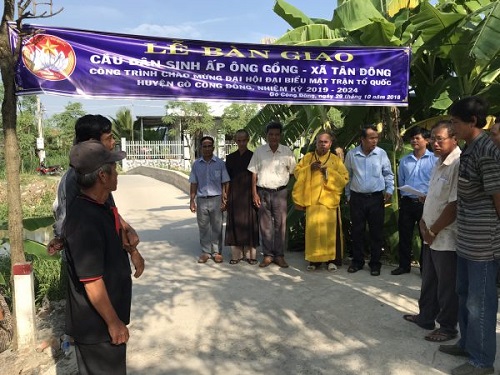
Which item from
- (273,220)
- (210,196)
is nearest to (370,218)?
(273,220)

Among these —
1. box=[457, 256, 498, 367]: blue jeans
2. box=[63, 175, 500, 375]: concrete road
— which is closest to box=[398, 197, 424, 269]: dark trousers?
box=[63, 175, 500, 375]: concrete road

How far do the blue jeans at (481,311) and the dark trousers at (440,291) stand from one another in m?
0.33

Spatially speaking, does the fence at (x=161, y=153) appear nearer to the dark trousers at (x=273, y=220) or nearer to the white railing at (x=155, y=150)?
the white railing at (x=155, y=150)

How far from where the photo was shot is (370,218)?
5.05 meters

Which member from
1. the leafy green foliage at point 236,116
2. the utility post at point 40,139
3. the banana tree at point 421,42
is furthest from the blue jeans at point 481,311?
the utility post at point 40,139

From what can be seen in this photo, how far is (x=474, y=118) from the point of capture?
268 cm

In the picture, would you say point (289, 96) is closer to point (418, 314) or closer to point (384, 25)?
point (384, 25)

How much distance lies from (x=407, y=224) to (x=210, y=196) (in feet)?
8.03

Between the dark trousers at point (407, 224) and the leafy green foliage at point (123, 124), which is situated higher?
the leafy green foliage at point (123, 124)

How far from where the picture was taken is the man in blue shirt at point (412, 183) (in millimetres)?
4711

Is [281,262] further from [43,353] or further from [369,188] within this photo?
[43,353]

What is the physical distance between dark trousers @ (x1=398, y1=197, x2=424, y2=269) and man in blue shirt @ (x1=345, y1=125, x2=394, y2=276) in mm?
221

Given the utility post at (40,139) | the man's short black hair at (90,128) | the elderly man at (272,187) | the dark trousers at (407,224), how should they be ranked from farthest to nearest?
the utility post at (40,139) → the elderly man at (272,187) → the dark trousers at (407,224) → the man's short black hair at (90,128)

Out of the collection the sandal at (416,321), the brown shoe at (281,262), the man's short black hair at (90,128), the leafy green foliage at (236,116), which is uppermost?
the leafy green foliage at (236,116)
